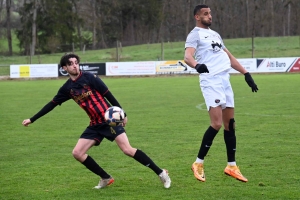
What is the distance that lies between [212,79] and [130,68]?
1290 inches

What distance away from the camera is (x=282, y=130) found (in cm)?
1228

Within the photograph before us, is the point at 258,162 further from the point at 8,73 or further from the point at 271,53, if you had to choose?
the point at 271,53

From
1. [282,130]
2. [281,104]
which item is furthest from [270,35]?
[282,130]

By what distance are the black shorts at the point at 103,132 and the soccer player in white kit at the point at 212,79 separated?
122 centimetres

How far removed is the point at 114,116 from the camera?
6.79 metres

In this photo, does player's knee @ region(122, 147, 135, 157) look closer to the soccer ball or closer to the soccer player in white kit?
the soccer ball

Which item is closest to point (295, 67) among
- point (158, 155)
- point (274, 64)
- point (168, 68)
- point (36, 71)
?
point (274, 64)

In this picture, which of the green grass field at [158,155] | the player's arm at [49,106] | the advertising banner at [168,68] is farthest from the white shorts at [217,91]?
the advertising banner at [168,68]

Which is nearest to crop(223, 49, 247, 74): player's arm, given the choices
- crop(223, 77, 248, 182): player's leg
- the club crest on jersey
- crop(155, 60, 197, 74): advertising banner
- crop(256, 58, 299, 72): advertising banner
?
the club crest on jersey

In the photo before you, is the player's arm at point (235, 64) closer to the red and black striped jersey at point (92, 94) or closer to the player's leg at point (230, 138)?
the player's leg at point (230, 138)

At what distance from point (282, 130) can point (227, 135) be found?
5.05 m

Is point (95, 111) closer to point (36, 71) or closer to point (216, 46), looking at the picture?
point (216, 46)

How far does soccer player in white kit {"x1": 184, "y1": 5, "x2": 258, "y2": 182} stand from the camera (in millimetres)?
7305

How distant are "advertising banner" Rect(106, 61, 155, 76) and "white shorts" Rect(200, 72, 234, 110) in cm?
3239
